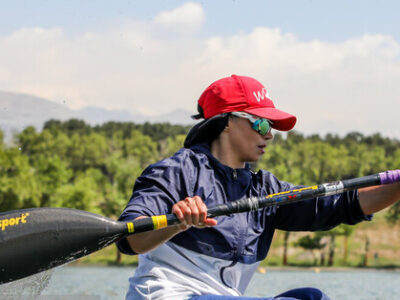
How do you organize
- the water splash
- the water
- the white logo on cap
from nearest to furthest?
1. the water splash
2. the white logo on cap
3. the water

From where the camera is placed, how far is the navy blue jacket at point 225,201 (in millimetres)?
4012

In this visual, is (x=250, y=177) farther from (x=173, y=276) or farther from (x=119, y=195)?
(x=119, y=195)

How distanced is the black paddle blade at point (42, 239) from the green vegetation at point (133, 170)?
34709mm

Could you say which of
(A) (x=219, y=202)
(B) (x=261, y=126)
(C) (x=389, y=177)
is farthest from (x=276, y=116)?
(C) (x=389, y=177)

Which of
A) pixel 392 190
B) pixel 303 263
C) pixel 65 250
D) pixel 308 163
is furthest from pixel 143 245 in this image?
pixel 308 163

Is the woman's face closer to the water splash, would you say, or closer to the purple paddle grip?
the purple paddle grip

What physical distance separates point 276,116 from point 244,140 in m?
0.29

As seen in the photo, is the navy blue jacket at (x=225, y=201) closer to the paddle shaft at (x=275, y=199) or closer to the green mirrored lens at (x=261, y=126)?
the paddle shaft at (x=275, y=199)

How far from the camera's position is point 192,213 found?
12.1 feet

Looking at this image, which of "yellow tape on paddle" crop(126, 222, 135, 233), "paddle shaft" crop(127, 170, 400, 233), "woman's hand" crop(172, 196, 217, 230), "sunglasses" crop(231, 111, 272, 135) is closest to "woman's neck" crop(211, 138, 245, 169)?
"sunglasses" crop(231, 111, 272, 135)

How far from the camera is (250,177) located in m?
4.57

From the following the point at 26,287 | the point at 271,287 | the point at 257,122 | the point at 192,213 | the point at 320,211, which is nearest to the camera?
the point at 192,213

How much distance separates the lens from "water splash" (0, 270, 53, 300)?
4.44m

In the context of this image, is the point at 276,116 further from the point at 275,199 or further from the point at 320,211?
the point at 320,211
